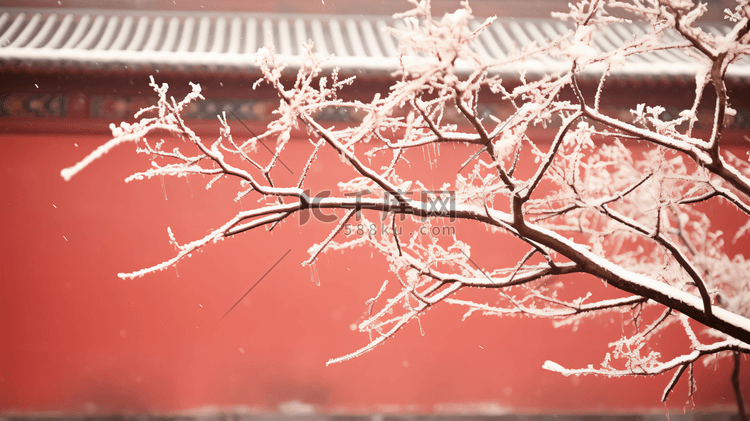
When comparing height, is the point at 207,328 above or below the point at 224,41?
below

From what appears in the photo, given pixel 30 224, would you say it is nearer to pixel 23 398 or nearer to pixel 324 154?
pixel 23 398

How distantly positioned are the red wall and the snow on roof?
572 millimetres

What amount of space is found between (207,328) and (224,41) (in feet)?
7.22

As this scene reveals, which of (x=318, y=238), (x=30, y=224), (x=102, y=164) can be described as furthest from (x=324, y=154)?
(x=30, y=224)

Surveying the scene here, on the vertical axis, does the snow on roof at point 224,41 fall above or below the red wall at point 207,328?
above

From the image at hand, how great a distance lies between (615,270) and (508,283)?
29 centimetres

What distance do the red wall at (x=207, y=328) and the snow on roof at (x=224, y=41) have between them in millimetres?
572

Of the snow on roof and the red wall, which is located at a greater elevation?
the snow on roof

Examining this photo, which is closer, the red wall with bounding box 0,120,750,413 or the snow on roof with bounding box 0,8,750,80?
the snow on roof with bounding box 0,8,750,80

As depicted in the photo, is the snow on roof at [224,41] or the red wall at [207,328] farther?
the red wall at [207,328]

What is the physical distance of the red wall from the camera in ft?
10.5

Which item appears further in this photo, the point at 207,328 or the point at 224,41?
the point at 224,41

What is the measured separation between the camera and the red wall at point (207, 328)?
3211 mm

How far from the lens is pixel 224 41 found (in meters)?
3.65
